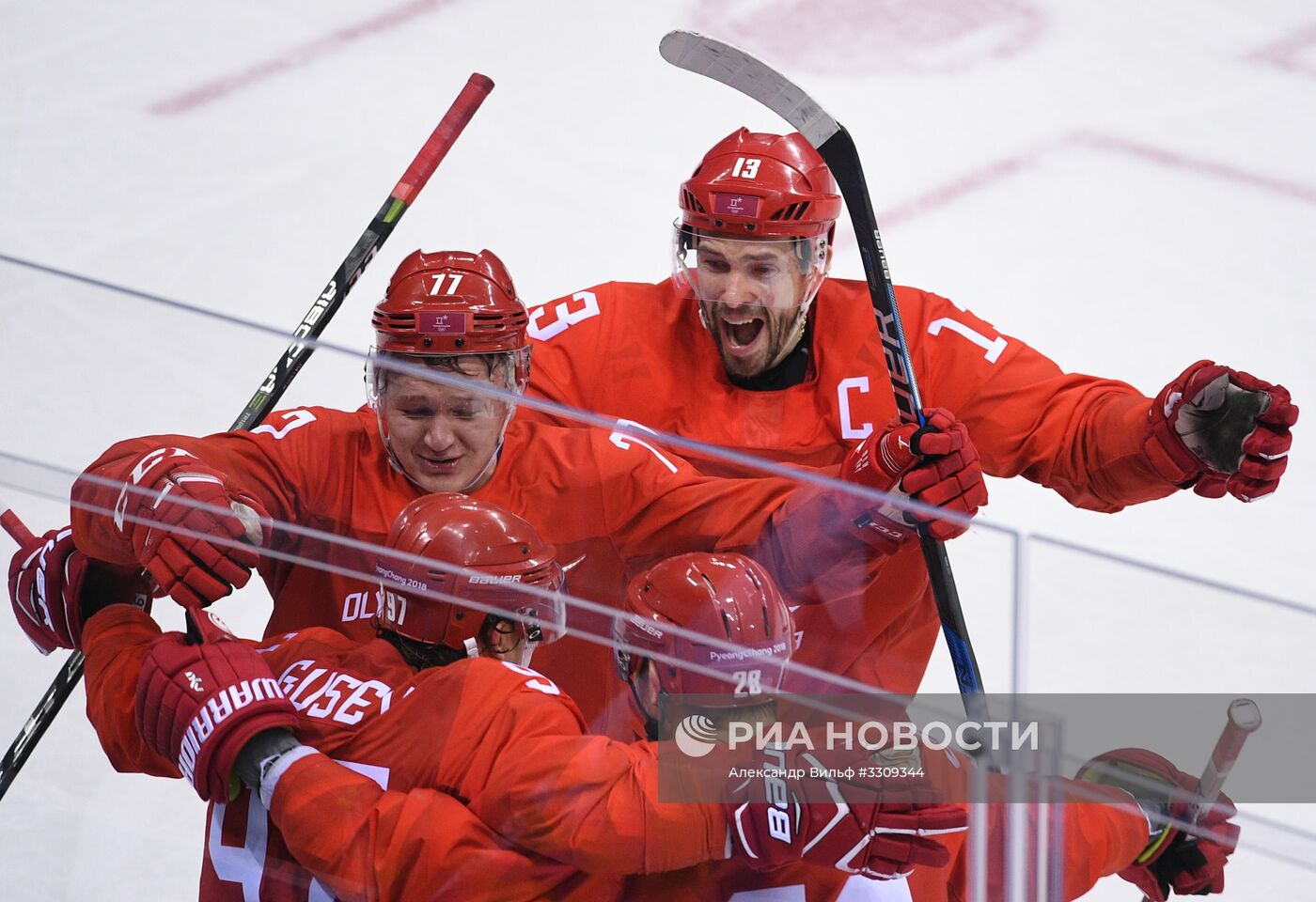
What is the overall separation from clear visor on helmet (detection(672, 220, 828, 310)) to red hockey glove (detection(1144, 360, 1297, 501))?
0.54 metres

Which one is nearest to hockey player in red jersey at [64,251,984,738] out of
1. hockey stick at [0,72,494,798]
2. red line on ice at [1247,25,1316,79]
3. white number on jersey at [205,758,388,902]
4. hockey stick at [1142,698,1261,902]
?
hockey stick at [0,72,494,798]

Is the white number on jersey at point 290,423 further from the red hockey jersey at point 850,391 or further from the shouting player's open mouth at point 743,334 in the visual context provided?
the shouting player's open mouth at point 743,334

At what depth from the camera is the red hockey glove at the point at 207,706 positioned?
69.5 inches

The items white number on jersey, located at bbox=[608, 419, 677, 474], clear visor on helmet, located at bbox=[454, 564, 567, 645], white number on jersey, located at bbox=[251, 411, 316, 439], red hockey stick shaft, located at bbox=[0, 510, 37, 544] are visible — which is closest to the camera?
white number on jersey, located at bbox=[608, 419, 677, 474]

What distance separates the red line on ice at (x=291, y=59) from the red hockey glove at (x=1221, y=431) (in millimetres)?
2840

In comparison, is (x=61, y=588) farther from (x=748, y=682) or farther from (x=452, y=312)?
(x=748, y=682)

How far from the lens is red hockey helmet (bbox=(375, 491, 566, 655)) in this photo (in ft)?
6.12

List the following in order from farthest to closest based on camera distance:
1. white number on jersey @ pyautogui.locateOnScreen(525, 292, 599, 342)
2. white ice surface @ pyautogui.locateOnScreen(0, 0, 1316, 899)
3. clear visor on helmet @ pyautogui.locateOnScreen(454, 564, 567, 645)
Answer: white ice surface @ pyautogui.locateOnScreen(0, 0, 1316, 899)
white number on jersey @ pyautogui.locateOnScreen(525, 292, 599, 342)
clear visor on helmet @ pyautogui.locateOnScreen(454, 564, 567, 645)

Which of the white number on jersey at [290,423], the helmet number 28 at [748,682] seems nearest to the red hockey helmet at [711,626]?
the helmet number 28 at [748,682]

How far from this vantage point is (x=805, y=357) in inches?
112

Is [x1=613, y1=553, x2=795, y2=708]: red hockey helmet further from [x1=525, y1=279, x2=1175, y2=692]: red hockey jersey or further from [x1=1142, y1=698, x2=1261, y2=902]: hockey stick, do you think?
[x1=525, y1=279, x2=1175, y2=692]: red hockey jersey

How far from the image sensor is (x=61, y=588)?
84.5 inches

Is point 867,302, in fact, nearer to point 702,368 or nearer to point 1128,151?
point 702,368

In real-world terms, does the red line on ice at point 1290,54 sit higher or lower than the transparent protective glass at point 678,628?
higher
